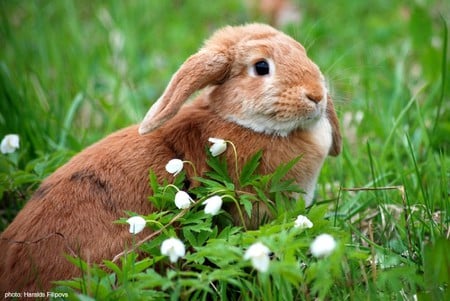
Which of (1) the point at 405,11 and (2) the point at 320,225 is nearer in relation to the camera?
(2) the point at 320,225

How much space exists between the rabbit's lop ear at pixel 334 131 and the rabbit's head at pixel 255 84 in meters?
0.08

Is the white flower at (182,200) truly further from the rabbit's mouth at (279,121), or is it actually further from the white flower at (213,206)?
the rabbit's mouth at (279,121)

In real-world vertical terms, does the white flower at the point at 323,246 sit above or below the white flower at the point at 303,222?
above

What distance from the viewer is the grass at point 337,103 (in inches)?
109

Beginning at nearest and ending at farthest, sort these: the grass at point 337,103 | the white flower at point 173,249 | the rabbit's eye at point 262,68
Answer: the white flower at point 173,249 < the grass at point 337,103 < the rabbit's eye at point 262,68

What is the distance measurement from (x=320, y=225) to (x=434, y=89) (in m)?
2.06

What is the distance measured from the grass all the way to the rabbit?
0.28m

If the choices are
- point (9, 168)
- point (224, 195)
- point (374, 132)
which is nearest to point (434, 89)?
point (374, 132)

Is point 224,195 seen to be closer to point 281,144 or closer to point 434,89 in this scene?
point 281,144

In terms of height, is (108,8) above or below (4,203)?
above

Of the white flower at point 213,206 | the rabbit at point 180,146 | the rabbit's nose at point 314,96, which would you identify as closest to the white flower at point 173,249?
the white flower at point 213,206

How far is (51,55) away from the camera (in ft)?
18.1

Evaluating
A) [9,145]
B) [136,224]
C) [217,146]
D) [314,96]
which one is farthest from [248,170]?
[9,145]

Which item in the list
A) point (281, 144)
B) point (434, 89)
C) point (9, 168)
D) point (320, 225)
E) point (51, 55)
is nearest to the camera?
point (320, 225)
